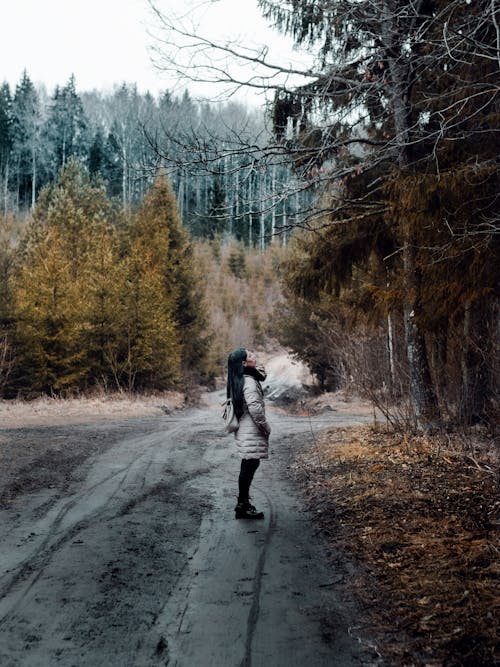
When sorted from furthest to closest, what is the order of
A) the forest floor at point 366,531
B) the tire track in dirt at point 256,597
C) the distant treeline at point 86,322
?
the distant treeline at point 86,322 < the forest floor at point 366,531 < the tire track in dirt at point 256,597

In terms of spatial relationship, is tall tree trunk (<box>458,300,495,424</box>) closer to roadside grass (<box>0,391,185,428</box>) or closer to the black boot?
the black boot

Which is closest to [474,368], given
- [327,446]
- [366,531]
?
[327,446]

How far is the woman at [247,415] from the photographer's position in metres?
6.61

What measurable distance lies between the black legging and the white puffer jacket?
0.08 meters

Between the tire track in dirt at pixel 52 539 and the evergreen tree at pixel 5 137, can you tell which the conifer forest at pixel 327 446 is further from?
the evergreen tree at pixel 5 137

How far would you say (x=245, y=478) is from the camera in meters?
6.61

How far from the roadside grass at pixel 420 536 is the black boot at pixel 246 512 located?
71 centimetres

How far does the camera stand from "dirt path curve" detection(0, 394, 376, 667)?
3.39 m

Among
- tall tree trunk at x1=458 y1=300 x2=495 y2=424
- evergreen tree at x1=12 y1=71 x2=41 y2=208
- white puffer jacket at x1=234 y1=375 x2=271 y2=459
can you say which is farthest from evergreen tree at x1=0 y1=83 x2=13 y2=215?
white puffer jacket at x1=234 y1=375 x2=271 y2=459

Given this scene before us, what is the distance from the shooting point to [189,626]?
3.69 metres

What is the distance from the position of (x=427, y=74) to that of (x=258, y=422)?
6.84 m

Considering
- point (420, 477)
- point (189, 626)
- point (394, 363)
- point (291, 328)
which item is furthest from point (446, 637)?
point (291, 328)

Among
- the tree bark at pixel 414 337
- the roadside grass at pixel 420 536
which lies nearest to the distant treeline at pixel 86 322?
the tree bark at pixel 414 337

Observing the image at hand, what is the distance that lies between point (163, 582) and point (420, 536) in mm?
2408
